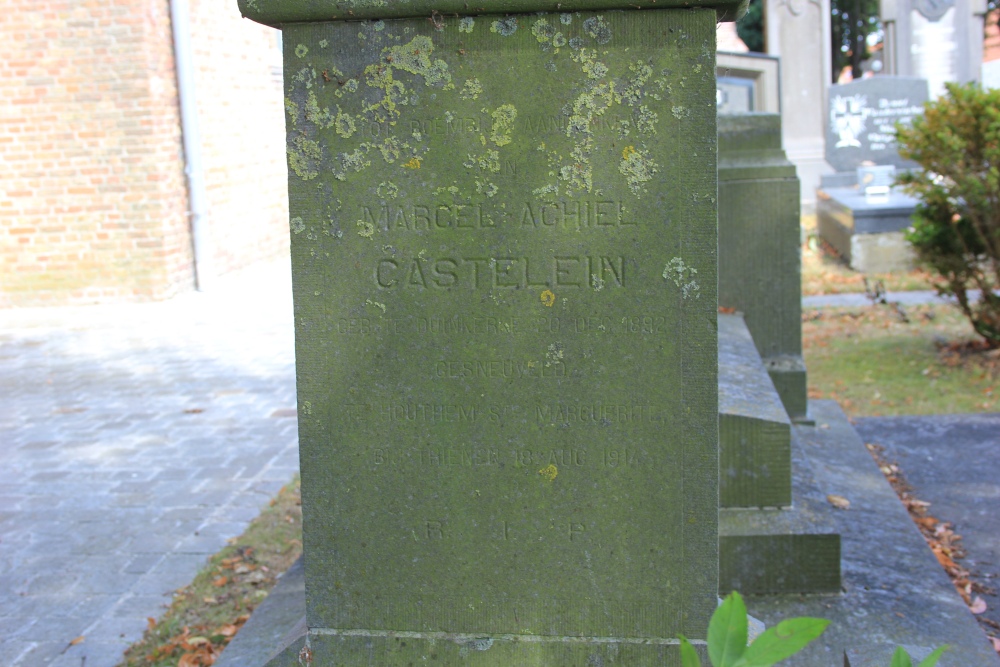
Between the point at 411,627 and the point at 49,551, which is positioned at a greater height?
the point at 411,627

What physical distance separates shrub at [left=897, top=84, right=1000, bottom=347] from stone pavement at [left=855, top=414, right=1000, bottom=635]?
183 centimetres

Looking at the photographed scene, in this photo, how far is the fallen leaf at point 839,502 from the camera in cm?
433

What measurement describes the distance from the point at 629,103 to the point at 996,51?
119ft

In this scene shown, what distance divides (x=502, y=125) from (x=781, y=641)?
1.47m

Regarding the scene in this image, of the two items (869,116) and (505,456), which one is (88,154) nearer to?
(505,456)

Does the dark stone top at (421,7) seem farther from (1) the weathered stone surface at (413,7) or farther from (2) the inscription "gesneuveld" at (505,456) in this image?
(2) the inscription "gesneuveld" at (505,456)

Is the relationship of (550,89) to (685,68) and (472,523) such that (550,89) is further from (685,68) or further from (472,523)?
(472,523)

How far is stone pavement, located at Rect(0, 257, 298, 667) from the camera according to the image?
4020mm

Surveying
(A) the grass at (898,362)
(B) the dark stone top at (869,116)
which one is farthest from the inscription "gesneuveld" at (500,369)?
(B) the dark stone top at (869,116)

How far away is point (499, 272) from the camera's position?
7.95 feet

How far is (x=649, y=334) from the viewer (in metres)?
2.40

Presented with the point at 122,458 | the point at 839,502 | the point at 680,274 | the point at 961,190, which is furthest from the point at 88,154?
the point at 680,274

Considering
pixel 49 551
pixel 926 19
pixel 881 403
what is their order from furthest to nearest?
1. pixel 926 19
2. pixel 881 403
3. pixel 49 551

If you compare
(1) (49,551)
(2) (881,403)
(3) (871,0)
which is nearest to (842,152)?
(2) (881,403)
